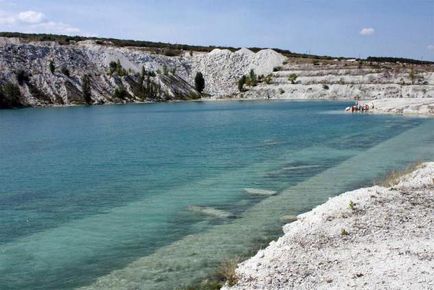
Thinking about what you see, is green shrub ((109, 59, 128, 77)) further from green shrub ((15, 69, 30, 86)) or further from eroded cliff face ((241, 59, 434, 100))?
eroded cliff face ((241, 59, 434, 100))

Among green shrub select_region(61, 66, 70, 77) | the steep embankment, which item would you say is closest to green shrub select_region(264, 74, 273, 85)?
the steep embankment

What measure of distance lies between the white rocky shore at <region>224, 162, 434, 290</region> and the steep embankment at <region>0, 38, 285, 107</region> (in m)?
128

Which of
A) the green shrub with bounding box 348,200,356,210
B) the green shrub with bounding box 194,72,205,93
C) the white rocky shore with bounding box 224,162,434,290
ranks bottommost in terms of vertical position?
the white rocky shore with bounding box 224,162,434,290

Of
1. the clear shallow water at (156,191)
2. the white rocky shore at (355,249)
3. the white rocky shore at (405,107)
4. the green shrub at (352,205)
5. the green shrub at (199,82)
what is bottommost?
the clear shallow water at (156,191)

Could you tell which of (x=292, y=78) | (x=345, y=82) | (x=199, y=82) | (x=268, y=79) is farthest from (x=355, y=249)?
(x=268, y=79)

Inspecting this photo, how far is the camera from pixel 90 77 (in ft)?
527

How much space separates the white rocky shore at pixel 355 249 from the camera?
1499 cm

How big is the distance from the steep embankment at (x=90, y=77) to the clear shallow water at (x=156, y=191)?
263ft

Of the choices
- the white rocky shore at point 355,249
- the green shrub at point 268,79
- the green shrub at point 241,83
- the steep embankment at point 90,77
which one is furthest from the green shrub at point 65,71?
the white rocky shore at point 355,249

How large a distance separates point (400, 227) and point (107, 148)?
3846 centimetres

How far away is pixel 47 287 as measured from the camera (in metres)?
17.6

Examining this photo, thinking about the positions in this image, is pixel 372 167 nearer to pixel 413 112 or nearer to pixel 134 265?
pixel 134 265

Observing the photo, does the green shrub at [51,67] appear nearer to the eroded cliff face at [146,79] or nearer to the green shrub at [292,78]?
the eroded cliff face at [146,79]

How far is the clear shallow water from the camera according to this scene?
64.9ft
